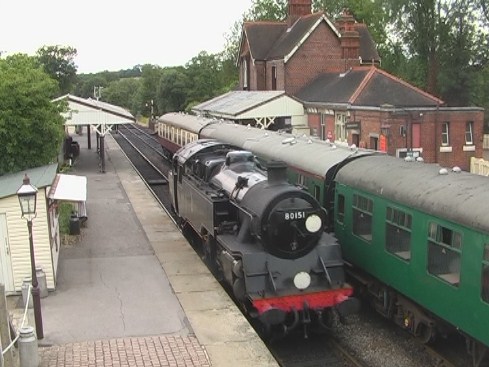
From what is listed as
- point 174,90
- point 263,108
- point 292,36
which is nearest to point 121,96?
point 174,90

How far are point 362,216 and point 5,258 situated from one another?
23.1 ft

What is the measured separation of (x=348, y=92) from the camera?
3153 centimetres

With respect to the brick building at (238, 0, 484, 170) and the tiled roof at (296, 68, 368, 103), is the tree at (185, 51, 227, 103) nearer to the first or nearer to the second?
the brick building at (238, 0, 484, 170)

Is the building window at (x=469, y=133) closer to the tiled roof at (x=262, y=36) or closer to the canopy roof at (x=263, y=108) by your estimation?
the canopy roof at (x=263, y=108)

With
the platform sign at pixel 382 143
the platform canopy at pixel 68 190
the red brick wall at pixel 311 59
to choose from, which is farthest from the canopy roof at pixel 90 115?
the platform canopy at pixel 68 190

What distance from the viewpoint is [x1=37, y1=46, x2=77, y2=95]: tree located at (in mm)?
60125

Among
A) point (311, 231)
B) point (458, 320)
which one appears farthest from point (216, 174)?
point (458, 320)

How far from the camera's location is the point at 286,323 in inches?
404

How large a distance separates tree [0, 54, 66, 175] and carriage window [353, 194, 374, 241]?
35.2 ft

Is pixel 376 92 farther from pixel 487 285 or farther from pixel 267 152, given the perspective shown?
pixel 487 285

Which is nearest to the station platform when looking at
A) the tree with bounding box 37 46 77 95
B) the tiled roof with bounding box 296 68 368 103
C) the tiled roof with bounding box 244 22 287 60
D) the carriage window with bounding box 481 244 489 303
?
the carriage window with bounding box 481 244 489 303

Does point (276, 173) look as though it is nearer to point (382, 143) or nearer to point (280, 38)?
point (382, 143)

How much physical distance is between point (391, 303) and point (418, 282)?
1.51 m

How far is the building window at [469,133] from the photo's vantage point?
28.8 m
